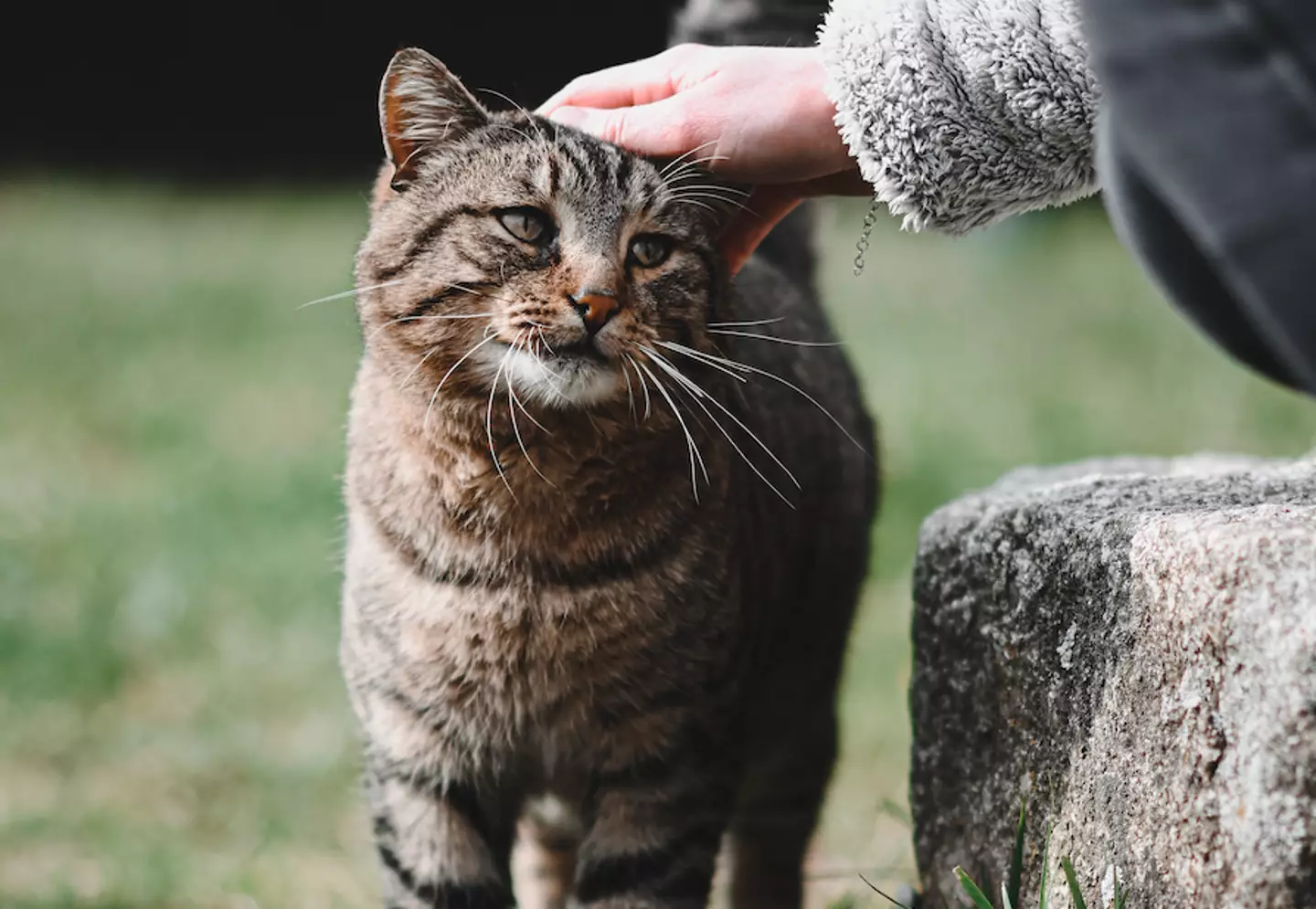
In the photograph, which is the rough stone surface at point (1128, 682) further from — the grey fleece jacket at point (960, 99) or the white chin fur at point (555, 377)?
the white chin fur at point (555, 377)

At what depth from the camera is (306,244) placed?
321 inches

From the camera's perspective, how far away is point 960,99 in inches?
59.7

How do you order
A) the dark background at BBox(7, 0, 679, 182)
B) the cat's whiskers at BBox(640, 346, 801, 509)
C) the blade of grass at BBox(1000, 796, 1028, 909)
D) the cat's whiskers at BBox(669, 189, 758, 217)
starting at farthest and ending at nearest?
the dark background at BBox(7, 0, 679, 182) < the cat's whiskers at BBox(669, 189, 758, 217) < the cat's whiskers at BBox(640, 346, 801, 509) < the blade of grass at BBox(1000, 796, 1028, 909)

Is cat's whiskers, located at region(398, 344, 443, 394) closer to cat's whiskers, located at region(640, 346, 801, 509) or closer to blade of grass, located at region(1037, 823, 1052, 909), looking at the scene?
cat's whiskers, located at region(640, 346, 801, 509)

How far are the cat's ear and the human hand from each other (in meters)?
0.13

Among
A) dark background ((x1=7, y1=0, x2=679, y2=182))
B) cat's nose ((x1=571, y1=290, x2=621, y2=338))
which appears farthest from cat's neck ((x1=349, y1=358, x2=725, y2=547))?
dark background ((x1=7, y1=0, x2=679, y2=182))

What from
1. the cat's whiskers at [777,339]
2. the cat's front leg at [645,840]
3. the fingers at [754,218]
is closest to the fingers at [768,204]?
the fingers at [754,218]

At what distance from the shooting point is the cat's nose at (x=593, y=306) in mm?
1618

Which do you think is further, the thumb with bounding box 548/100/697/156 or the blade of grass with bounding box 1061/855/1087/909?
the thumb with bounding box 548/100/697/156

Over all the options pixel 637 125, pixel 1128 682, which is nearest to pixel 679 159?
pixel 637 125

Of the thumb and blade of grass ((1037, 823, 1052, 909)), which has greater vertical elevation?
the thumb

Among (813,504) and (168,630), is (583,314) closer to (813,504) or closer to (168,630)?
(813,504)

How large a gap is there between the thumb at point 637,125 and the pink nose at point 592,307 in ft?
0.79

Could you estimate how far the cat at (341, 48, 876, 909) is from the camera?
1.69 metres
